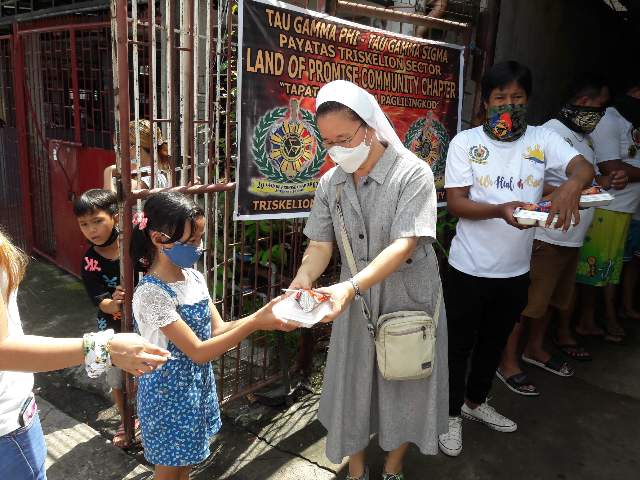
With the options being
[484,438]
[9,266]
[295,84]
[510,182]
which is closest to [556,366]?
[484,438]

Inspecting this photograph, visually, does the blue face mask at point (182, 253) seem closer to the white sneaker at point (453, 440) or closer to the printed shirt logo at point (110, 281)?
the printed shirt logo at point (110, 281)

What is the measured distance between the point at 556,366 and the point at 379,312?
6.88 ft

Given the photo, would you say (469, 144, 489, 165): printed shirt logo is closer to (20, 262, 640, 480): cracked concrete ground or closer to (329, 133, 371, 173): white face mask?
(329, 133, 371, 173): white face mask

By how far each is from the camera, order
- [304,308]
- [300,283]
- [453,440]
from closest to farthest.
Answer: [304,308], [300,283], [453,440]

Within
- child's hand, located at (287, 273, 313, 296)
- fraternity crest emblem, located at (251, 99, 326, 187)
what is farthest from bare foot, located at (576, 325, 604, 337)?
child's hand, located at (287, 273, 313, 296)

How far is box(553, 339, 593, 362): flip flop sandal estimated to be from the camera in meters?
3.93

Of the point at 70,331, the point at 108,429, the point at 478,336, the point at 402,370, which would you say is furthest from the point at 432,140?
the point at 70,331

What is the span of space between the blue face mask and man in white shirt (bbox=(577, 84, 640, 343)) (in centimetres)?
305

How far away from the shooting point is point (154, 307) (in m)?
1.87

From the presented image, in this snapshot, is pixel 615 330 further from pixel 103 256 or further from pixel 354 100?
pixel 103 256

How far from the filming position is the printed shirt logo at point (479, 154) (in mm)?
2658

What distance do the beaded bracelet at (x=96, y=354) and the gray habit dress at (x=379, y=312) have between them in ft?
3.68

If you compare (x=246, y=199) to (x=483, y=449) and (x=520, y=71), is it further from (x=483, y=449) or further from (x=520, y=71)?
(x=483, y=449)

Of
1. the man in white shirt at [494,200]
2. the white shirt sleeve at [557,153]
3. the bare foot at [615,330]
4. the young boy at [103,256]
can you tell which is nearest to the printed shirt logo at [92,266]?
the young boy at [103,256]
